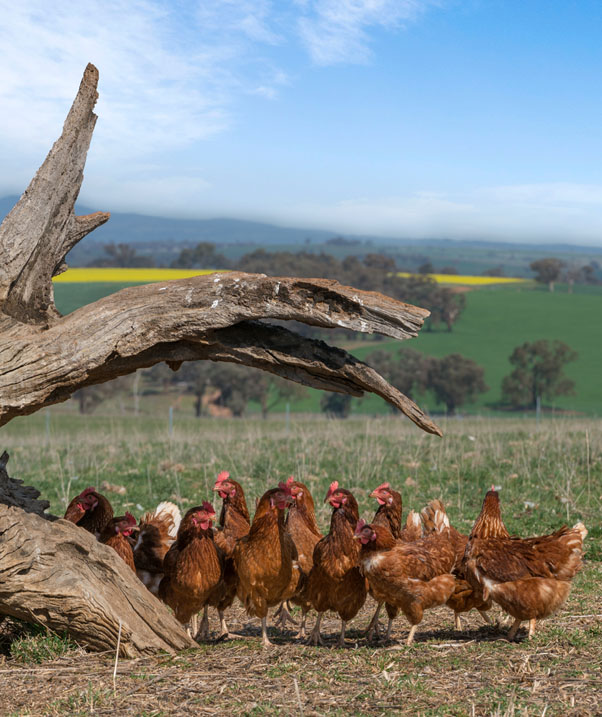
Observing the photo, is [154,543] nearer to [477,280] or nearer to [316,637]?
[316,637]

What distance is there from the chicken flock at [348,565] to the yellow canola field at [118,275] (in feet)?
254

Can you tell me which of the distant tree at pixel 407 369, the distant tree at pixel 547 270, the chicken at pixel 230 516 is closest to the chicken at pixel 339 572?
the chicken at pixel 230 516

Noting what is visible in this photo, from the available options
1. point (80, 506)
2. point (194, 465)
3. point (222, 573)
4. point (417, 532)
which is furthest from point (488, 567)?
point (194, 465)

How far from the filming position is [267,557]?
6512 millimetres

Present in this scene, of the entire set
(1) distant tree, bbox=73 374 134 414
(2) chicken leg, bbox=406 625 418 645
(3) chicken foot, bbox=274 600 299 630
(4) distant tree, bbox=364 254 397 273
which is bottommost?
(1) distant tree, bbox=73 374 134 414

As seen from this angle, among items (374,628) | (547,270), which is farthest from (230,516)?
(547,270)

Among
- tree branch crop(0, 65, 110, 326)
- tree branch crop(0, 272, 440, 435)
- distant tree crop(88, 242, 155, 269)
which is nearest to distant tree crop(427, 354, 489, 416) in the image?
distant tree crop(88, 242, 155, 269)

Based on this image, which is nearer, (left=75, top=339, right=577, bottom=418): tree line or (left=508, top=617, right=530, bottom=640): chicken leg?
(left=508, top=617, right=530, bottom=640): chicken leg

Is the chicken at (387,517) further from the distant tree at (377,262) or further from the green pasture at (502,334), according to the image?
the distant tree at (377,262)

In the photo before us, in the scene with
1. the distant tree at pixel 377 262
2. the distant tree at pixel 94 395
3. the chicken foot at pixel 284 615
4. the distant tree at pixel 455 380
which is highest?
the distant tree at pixel 377 262

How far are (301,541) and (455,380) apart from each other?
187 ft

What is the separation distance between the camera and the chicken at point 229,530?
711cm

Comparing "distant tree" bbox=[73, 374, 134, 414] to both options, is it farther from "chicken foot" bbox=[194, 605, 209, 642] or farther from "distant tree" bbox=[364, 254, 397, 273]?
"chicken foot" bbox=[194, 605, 209, 642]

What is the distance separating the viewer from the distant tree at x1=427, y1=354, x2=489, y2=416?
63.2 metres
